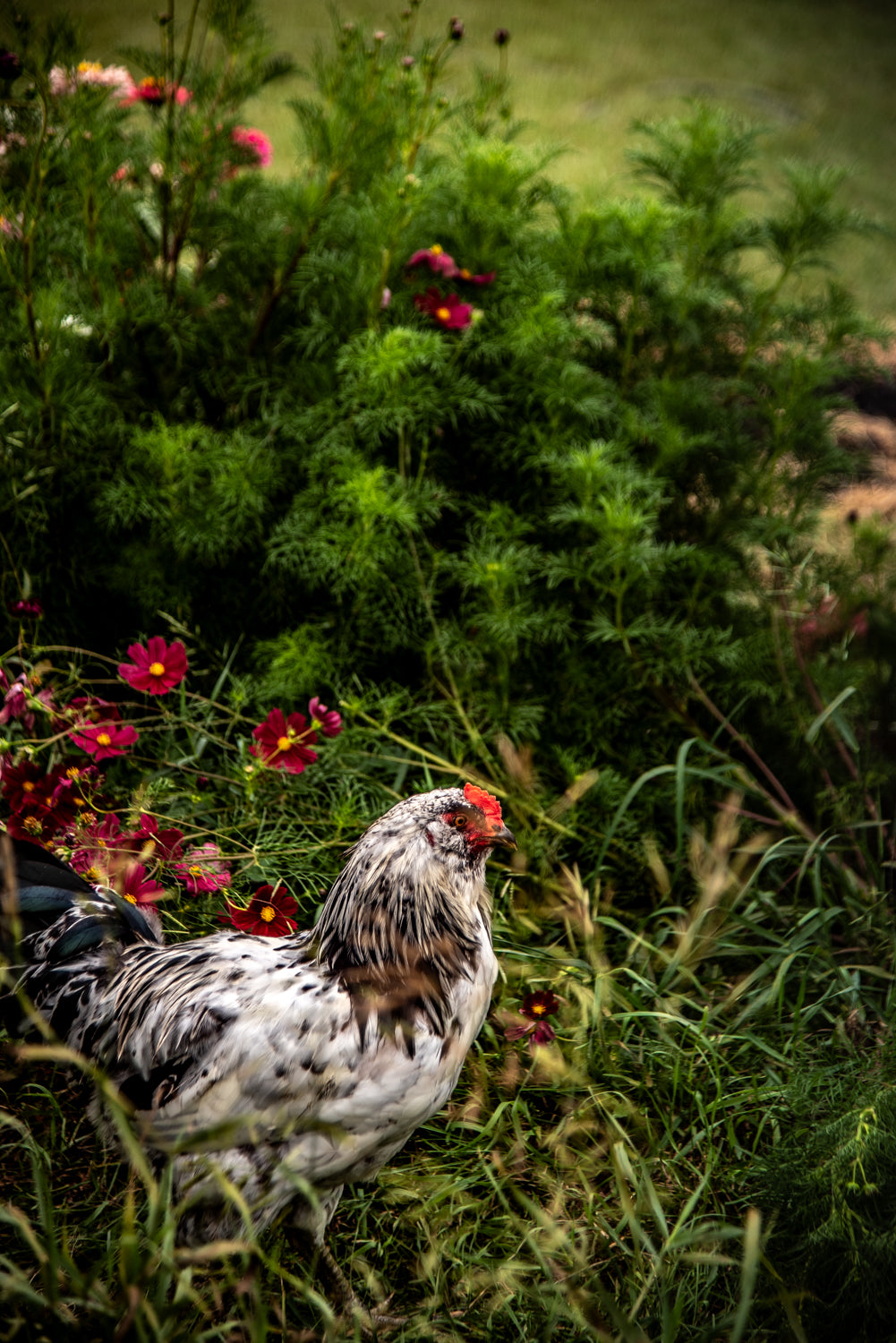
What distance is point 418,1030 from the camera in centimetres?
140

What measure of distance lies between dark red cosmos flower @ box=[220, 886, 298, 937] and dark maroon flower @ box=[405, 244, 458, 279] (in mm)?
1572

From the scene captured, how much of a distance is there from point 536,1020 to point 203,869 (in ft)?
2.31

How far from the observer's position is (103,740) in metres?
1.84

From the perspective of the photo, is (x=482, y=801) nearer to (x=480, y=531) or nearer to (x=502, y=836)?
(x=502, y=836)

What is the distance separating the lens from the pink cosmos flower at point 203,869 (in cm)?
180

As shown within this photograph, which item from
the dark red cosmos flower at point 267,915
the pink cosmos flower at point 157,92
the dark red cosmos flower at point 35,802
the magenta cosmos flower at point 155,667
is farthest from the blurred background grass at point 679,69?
the dark red cosmos flower at point 267,915

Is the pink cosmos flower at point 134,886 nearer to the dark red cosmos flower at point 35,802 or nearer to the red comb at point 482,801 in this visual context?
the dark red cosmos flower at point 35,802

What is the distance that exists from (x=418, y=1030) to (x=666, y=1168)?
2.15 feet

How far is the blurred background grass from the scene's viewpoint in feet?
15.6

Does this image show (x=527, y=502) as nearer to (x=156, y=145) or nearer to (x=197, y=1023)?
(x=156, y=145)

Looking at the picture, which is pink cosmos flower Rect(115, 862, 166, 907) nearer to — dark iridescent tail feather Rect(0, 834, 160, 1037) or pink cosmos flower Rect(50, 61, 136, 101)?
dark iridescent tail feather Rect(0, 834, 160, 1037)

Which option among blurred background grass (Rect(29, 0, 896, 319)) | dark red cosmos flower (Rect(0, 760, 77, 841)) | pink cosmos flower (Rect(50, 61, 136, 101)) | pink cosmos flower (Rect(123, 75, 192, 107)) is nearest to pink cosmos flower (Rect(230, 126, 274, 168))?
pink cosmos flower (Rect(123, 75, 192, 107))

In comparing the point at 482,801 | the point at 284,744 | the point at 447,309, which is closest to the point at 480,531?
the point at 447,309

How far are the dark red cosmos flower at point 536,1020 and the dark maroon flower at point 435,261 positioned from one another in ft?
5.71
